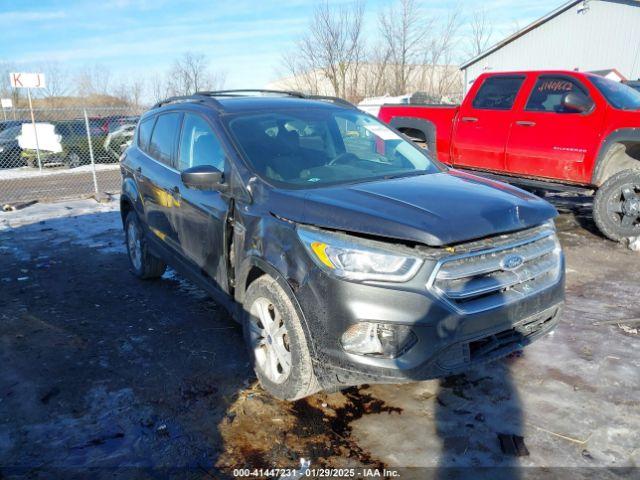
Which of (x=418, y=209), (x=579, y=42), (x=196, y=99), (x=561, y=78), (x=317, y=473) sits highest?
(x=579, y=42)

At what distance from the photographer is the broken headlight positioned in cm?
252

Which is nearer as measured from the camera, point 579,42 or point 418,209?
point 418,209

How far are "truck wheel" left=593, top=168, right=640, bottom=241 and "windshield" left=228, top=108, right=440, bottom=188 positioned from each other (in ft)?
11.1

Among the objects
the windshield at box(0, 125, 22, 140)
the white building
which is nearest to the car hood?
the windshield at box(0, 125, 22, 140)

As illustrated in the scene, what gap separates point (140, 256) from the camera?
217 inches

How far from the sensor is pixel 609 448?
104 inches

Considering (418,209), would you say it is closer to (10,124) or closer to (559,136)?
(559,136)

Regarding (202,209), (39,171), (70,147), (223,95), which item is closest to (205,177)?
(202,209)

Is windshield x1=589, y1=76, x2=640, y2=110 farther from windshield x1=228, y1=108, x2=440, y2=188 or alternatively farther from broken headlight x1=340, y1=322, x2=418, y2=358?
broken headlight x1=340, y1=322, x2=418, y2=358

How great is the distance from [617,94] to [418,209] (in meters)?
5.11

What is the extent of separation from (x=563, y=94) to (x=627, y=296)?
119 inches

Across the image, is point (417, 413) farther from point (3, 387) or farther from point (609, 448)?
point (3, 387)

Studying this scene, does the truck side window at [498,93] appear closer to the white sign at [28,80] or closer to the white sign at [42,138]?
the white sign at [28,80]

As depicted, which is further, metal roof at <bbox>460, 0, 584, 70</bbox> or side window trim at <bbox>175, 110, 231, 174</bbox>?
metal roof at <bbox>460, 0, 584, 70</bbox>
